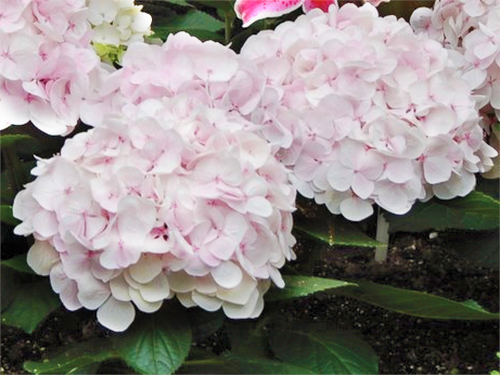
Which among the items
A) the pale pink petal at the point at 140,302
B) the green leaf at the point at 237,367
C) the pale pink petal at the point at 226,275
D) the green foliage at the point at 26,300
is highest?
the pale pink petal at the point at 226,275

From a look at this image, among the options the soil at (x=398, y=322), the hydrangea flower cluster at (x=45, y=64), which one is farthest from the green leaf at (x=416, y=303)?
the hydrangea flower cluster at (x=45, y=64)

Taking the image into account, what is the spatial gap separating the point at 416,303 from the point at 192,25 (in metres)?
0.67

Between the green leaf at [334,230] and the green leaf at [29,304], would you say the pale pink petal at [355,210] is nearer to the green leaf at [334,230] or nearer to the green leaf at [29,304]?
the green leaf at [334,230]

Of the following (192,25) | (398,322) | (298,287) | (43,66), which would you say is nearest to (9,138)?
(43,66)

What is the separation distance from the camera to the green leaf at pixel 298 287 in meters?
1.07

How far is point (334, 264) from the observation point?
1712 mm

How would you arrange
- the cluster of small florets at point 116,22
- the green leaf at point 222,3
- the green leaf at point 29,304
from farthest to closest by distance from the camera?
1. the green leaf at point 222,3
2. the cluster of small florets at point 116,22
3. the green leaf at point 29,304

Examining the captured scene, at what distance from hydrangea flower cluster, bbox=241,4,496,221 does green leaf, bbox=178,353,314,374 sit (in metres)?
0.19

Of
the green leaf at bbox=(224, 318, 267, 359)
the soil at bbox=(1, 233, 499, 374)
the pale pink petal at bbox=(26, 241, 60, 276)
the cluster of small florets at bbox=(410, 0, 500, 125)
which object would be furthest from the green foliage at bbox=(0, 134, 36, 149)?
the cluster of small florets at bbox=(410, 0, 500, 125)

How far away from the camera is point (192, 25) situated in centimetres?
163

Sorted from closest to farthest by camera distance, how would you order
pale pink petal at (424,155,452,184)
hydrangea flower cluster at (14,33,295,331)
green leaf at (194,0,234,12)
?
hydrangea flower cluster at (14,33,295,331)
pale pink petal at (424,155,452,184)
green leaf at (194,0,234,12)

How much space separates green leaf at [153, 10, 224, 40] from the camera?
1588mm

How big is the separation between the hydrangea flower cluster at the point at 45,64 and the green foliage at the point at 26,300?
0.55 feet

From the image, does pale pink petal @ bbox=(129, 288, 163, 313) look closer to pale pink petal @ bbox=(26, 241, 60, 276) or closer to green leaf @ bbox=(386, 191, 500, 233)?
pale pink petal @ bbox=(26, 241, 60, 276)
